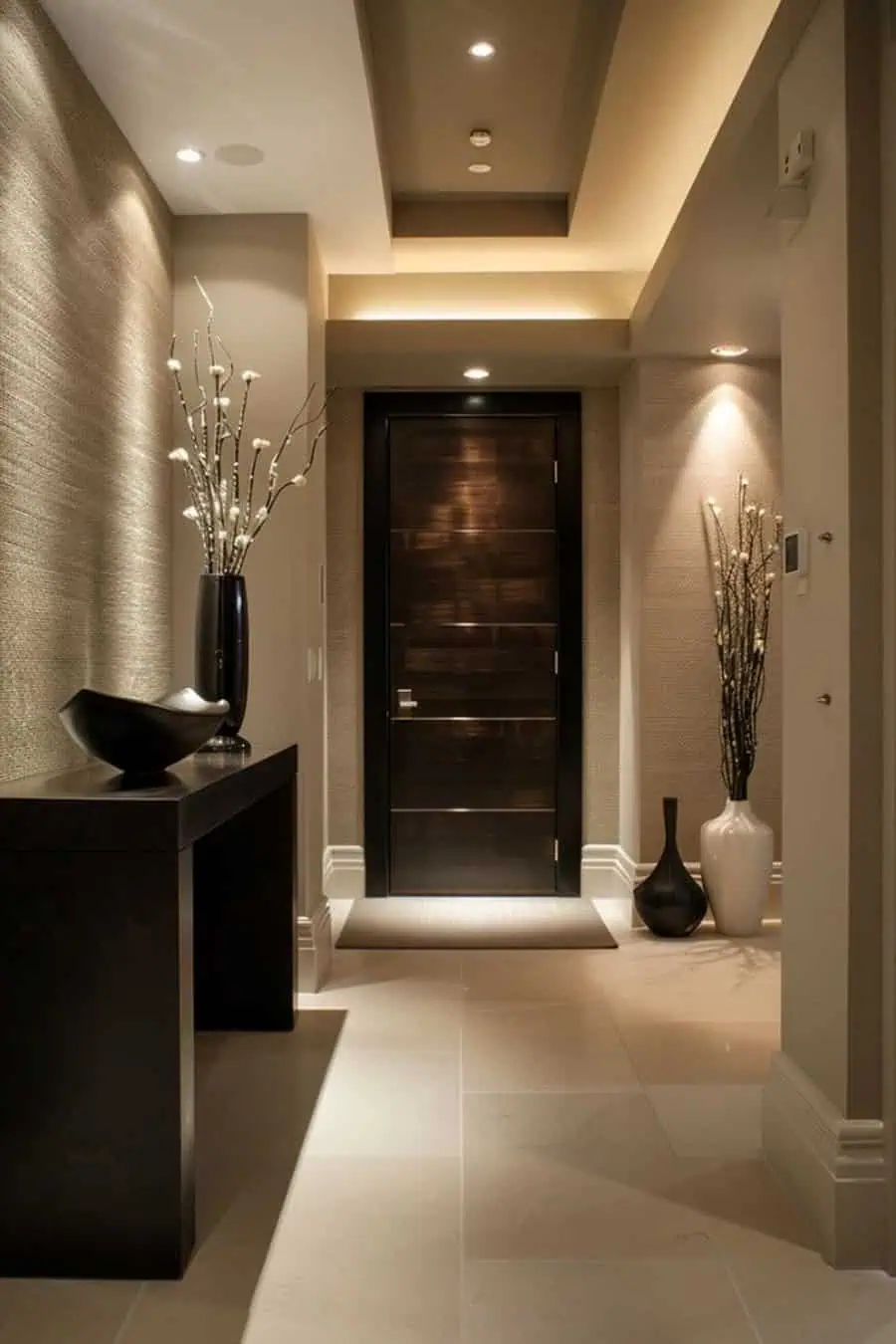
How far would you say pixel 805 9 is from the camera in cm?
234

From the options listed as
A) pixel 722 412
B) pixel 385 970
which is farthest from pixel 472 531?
pixel 385 970

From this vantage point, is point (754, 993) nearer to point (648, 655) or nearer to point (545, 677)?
point (648, 655)

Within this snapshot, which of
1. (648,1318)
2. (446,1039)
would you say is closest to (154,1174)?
(648,1318)

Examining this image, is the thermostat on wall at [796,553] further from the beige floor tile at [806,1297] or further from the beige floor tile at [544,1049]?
the beige floor tile at [544,1049]

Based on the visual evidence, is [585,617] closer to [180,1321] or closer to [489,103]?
[489,103]

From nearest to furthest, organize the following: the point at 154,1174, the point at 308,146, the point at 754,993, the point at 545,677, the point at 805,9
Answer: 1. the point at 154,1174
2. the point at 805,9
3. the point at 308,146
4. the point at 754,993
5. the point at 545,677

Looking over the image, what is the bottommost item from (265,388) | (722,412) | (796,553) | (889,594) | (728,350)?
(889,594)

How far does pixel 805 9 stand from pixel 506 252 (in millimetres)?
2585

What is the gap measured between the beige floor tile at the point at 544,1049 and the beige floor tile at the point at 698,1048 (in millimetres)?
53

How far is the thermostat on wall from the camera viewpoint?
92.4 inches

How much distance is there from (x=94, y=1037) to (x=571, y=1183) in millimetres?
1061

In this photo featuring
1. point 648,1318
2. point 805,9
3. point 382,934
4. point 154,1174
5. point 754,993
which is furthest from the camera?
point 382,934

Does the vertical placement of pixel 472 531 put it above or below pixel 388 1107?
above

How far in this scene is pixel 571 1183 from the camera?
2.42 metres
